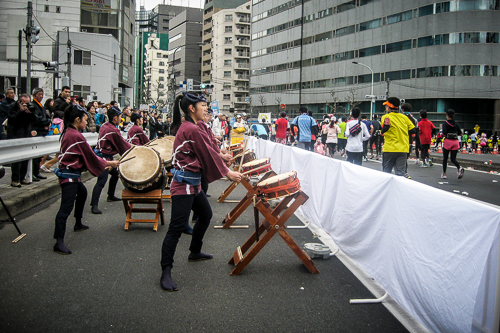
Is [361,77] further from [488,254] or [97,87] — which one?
[488,254]

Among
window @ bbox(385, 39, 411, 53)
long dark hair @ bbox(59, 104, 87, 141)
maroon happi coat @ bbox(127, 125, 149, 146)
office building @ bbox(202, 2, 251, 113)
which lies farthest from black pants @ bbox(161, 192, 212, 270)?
office building @ bbox(202, 2, 251, 113)

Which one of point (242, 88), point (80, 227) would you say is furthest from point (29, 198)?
point (242, 88)

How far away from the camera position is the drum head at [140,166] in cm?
699

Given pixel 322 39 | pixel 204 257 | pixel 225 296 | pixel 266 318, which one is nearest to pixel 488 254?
pixel 266 318

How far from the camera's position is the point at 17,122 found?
10109mm

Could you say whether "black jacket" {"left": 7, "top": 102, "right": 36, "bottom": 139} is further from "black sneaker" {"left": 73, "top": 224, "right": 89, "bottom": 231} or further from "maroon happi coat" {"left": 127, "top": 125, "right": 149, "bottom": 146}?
"black sneaker" {"left": 73, "top": 224, "right": 89, "bottom": 231}

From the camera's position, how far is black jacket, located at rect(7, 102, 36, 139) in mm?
10070

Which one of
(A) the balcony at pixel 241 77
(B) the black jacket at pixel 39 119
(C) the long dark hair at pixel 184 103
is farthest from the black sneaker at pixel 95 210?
(A) the balcony at pixel 241 77

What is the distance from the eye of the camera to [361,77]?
203 ft

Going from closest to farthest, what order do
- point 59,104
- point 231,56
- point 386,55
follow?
point 59,104 → point 386,55 → point 231,56

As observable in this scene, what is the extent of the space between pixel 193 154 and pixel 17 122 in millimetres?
7091

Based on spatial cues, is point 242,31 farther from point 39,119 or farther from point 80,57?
point 39,119

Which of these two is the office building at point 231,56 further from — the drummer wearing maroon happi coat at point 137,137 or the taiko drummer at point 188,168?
the taiko drummer at point 188,168

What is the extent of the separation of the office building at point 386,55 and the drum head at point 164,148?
40.8 m
